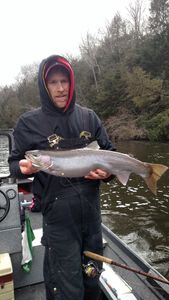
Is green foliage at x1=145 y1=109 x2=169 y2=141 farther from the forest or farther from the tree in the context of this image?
the tree

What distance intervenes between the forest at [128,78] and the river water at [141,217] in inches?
691

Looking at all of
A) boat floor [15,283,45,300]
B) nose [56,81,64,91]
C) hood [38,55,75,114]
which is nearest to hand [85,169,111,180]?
hood [38,55,75,114]

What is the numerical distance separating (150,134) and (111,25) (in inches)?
1312

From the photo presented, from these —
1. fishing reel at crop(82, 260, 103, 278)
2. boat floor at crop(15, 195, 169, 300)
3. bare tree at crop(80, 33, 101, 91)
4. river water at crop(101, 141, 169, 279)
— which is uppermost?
bare tree at crop(80, 33, 101, 91)

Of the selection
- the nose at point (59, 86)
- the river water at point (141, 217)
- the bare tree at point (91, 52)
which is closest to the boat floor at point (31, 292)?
the nose at point (59, 86)

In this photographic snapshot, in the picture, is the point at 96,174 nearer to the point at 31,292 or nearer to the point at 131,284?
the point at 131,284

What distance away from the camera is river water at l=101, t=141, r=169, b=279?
890 centimetres

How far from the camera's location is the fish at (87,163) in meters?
3.06

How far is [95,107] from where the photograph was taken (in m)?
46.3

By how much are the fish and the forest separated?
28863 millimetres

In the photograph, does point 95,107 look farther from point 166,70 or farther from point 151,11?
point 151,11

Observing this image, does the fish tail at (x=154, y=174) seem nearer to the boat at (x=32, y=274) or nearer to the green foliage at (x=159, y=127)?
the boat at (x=32, y=274)

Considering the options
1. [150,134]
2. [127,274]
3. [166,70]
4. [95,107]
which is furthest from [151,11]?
[127,274]

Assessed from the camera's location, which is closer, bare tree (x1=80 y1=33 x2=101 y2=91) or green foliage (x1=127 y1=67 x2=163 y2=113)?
green foliage (x1=127 y1=67 x2=163 y2=113)
